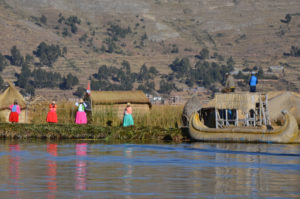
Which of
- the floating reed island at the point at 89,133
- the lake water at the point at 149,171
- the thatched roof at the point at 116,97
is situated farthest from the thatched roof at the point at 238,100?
the thatched roof at the point at 116,97

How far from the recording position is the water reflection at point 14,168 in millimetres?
14141

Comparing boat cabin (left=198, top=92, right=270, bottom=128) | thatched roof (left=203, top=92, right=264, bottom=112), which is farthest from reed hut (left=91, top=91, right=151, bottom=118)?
thatched roof (left=203, top=92, right=264, bottom=112)

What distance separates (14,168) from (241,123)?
17907mm

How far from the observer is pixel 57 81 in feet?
366

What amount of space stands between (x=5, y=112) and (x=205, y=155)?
19495 mm

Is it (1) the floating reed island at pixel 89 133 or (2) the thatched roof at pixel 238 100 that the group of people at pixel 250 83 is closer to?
(2) the thatched roof at pixel 238 100

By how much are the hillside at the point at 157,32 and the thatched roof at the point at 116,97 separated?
63.7m

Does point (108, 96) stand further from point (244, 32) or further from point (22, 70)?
point (244, 32)

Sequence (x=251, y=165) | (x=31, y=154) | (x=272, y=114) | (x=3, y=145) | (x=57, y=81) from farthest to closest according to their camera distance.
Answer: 1. (x=57, y=81)
2. (x=272, y=114)
3. (x=3, y=145)
4. (x=31, y=154)
5. (x=251, y=165)

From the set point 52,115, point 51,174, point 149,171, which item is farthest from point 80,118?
point 51,174

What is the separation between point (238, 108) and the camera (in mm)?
30766

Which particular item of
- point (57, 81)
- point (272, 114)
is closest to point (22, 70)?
point (57, 81)

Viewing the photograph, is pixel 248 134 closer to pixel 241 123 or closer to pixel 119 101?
pixel 241 123

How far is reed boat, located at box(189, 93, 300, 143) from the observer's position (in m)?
28.1
